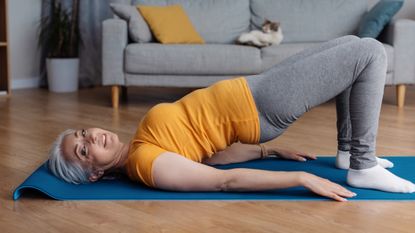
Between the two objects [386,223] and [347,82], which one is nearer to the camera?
[386,223]

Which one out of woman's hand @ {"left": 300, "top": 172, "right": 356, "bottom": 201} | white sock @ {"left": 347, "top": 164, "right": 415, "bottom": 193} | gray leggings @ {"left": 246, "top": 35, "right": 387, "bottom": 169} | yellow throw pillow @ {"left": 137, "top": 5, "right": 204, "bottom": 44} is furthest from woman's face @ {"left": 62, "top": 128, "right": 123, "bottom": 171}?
yellow throw pillow @ {"left": 137, "top": 5, "right": 204, "bottom": 44}

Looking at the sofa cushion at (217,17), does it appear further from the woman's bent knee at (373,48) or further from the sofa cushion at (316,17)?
the woman's bent knee at (373,48)

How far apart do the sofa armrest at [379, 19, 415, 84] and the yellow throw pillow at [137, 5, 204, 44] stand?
1.43 metres

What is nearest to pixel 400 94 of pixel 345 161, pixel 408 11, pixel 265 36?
pixel 265 36

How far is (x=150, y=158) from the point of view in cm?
212

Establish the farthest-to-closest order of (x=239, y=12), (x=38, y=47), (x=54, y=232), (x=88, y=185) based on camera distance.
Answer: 1. (x=38, y=47)
2. (x=239, y=12)
3. (x=88, y=185)
4. (x=54, y=232)

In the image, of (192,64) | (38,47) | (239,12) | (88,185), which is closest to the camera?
(88,185)

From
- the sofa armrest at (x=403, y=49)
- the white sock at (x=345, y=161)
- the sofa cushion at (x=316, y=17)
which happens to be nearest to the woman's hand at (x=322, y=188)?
the white sock at (x=345, y=161)

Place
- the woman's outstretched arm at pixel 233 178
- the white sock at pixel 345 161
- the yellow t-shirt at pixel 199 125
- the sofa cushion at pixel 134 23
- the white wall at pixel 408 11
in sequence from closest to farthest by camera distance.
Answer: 1. the woman's outstretched arm at pixel 233 178
2. the yellow t-shirt at pixel 199 125
3. the white sock at pixel 345 161
4. the sofa cushion at pixel 134 23
5. the white wall at pixel 408 11

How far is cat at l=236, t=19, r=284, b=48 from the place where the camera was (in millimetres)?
4621

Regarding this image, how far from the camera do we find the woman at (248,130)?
6.94 feet

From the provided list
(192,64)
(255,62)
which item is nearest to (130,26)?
(192,64)

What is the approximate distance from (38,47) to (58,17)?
387 millimetres

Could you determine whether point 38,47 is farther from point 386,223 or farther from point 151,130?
point 386,223
